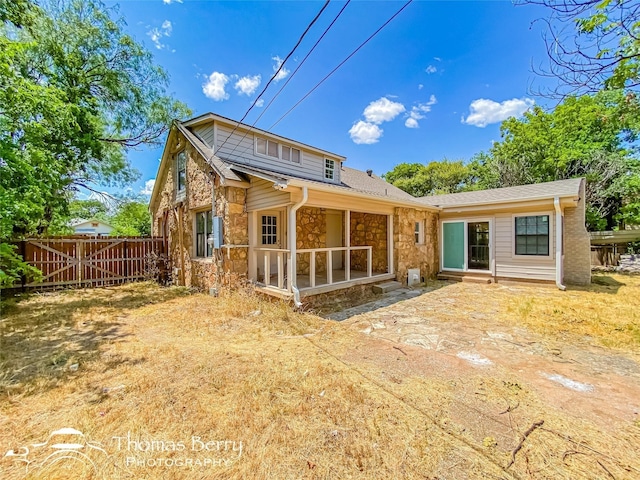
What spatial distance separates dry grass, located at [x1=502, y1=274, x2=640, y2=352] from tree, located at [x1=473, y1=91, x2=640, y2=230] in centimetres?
967

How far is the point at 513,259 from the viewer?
31.0 ft

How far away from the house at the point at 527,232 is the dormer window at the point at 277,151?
6009mm

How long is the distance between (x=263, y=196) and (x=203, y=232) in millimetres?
3368

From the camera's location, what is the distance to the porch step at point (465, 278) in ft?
32.1

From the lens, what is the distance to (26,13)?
696 cm

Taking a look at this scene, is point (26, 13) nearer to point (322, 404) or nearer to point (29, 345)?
point (29, 345)

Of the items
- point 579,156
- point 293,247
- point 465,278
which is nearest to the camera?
point 293,247

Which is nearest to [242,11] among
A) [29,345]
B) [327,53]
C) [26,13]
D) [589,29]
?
[327,53]

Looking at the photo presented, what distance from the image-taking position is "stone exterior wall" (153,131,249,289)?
7.32 meters

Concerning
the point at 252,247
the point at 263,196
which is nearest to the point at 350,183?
the point at 263,196

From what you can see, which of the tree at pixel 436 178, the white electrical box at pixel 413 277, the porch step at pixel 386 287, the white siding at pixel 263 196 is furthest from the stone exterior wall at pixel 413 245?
the tree at pixel 436 178

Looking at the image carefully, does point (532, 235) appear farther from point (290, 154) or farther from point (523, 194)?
point (290, 154)

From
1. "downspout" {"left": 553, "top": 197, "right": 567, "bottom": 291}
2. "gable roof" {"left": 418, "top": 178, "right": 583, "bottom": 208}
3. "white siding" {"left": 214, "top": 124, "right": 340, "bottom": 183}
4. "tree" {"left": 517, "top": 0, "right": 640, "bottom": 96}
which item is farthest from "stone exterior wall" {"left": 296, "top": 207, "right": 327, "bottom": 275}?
"downspout" {"left": 553, "top": 197, "right": 567, "bottom": 291}

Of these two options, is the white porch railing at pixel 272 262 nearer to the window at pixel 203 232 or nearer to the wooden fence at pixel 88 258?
the window at pixel 203 232
